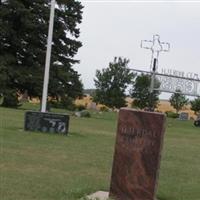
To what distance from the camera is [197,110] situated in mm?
85688

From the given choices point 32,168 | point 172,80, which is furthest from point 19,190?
point 172,80

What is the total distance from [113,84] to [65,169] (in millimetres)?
55863

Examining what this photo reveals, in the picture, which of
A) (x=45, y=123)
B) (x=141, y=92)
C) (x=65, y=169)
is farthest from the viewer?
(x=141, y=92)

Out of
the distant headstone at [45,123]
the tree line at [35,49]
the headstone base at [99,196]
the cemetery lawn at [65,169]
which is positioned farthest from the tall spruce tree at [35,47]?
the headstone base at [99,196]

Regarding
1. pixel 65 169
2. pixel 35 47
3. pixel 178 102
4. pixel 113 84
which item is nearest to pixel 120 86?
pixel 113 84

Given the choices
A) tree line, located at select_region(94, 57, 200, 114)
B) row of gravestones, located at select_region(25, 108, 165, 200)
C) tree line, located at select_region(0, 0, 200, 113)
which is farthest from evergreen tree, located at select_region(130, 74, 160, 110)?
row of gravestones, located at select_region(25, 108, 165, 200)

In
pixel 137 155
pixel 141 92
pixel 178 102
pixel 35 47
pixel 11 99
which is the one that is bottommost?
pixel 11 99

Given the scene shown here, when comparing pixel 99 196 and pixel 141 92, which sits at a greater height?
pixel 141 92

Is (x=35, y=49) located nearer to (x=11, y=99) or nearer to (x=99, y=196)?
(x=11, y=99)

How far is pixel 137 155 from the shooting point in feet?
31.3

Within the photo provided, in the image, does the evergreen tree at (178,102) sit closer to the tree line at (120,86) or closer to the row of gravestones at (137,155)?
the tree line at (120,86)

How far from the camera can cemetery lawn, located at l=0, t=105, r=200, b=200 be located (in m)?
10.2

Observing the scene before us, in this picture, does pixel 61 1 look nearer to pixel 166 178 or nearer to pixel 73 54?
pixel 73 54

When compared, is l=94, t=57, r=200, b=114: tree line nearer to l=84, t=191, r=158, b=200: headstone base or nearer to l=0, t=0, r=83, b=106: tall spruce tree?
l=0, t=0, r=83, b=106: tall spruce tree
